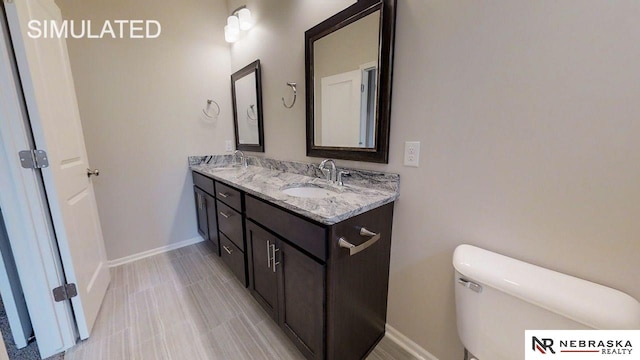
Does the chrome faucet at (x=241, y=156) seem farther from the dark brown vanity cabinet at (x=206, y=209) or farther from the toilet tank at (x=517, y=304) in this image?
the toilet tank at (x=517, y=304)

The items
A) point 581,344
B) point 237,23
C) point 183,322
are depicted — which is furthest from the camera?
point 237,23

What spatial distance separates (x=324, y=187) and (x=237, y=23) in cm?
188

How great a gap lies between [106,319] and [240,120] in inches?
75.2

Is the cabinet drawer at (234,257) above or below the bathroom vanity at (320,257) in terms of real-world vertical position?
below

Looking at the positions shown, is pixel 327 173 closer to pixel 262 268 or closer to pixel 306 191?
pixel 306 191

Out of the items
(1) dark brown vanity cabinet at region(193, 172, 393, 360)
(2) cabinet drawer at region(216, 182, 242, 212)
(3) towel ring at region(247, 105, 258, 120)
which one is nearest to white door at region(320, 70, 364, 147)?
(1) dark brown vanity cabinet at region(193, 172, 393, 360)

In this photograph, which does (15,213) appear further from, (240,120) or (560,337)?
(560,337)

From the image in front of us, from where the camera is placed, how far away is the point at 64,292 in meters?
1.27

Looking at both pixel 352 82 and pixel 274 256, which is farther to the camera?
pixel 352 82

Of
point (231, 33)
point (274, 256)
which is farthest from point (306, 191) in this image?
point (231, 33)

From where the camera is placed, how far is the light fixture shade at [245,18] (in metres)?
2.09

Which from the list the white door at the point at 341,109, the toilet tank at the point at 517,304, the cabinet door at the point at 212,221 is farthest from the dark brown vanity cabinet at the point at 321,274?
the cabinet door at the point at 212,221

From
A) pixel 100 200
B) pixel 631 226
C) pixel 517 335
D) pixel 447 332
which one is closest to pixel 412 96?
pixel 631 226

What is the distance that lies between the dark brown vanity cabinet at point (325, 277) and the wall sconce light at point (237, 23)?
1.70 meters
